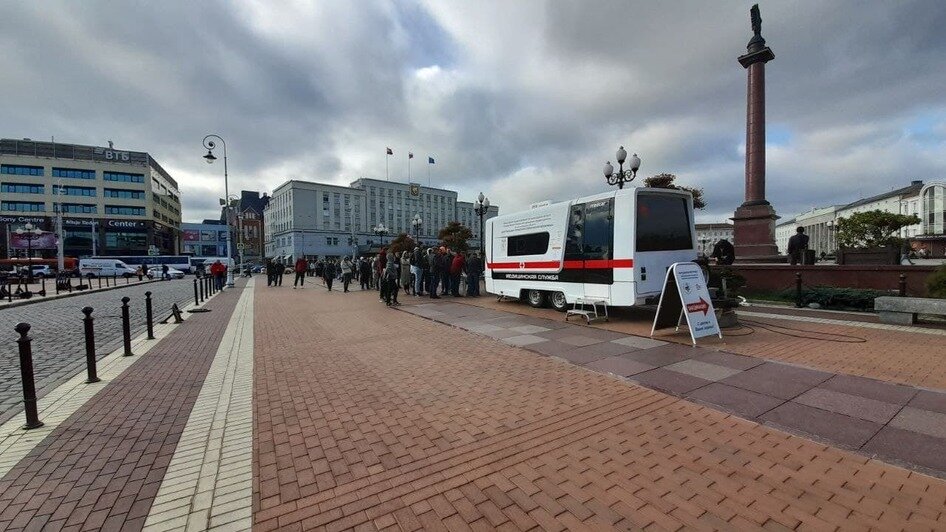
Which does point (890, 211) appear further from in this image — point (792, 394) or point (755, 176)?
point (792, 394)

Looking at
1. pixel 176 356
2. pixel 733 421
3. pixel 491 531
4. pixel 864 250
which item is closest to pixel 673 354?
pixel 733 421

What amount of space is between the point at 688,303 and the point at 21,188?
86.9 meters

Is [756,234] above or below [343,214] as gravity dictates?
below

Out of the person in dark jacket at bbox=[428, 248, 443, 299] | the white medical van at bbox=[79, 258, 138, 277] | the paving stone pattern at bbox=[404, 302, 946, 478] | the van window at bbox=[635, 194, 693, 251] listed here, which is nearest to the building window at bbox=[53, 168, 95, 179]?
the white medical van at bbox=[79, 258, 138, 277]

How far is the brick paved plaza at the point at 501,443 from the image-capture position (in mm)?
2543

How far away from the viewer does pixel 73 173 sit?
61.4 metres

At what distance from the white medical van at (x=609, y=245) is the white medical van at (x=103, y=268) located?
47654 mm

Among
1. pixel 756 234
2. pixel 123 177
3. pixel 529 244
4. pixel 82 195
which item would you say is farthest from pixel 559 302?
pixel 123 177

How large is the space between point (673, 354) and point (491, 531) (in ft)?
16.1

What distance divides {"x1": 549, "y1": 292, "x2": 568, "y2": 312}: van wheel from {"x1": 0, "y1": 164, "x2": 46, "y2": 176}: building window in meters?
83.1

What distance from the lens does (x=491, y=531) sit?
235 cm

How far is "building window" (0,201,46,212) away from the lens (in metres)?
57.2

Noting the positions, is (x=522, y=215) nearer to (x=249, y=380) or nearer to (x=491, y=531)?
(x=249, y=380)

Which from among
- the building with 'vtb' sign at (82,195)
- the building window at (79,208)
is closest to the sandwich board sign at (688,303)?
the building with 'vtb' sign at (82,195)
